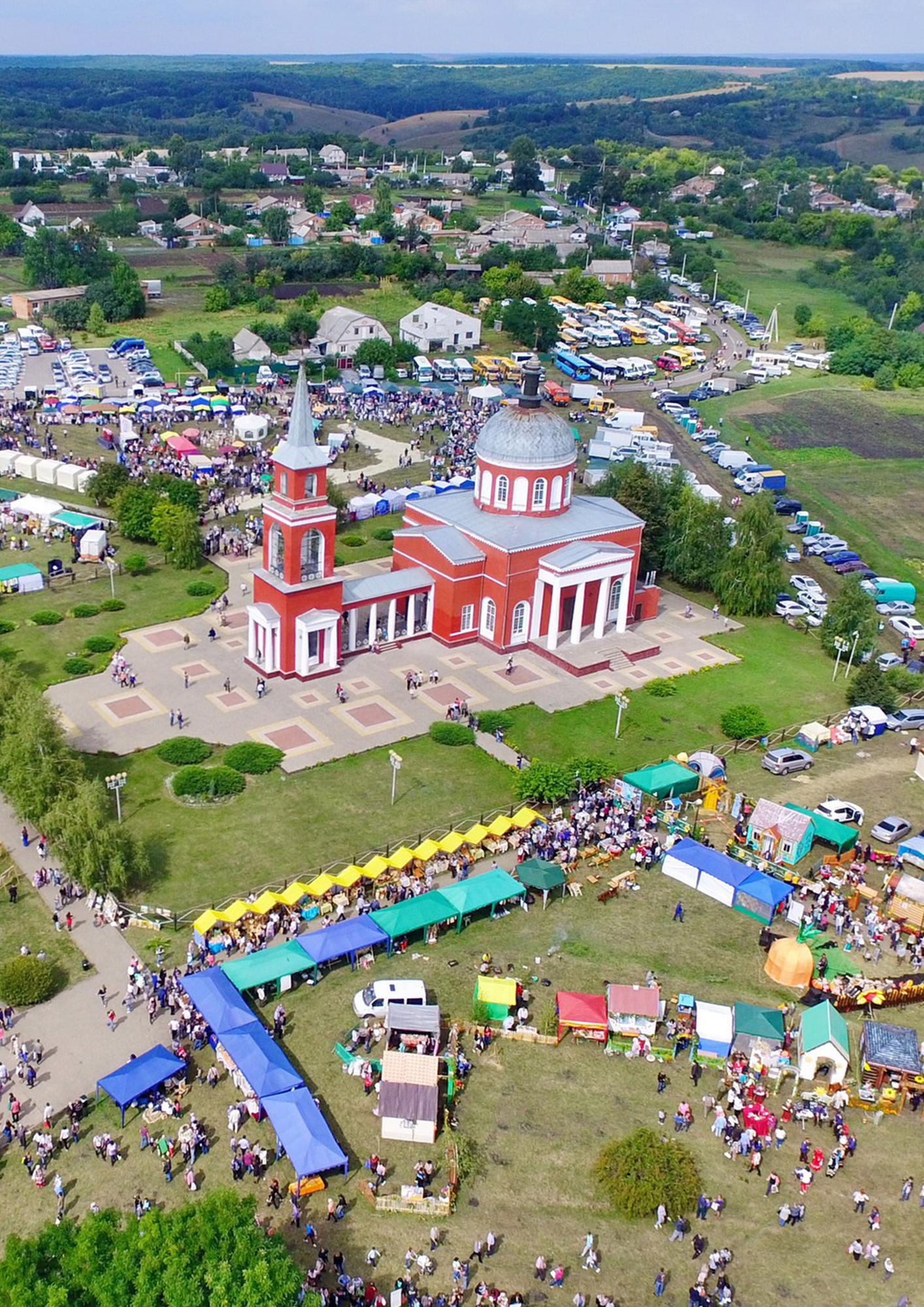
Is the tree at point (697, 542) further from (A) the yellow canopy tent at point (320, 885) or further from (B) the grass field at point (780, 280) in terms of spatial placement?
(B) the grass field at point (780, 280)

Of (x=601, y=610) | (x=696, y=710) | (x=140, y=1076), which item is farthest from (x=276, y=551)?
(x=140, y=1076)

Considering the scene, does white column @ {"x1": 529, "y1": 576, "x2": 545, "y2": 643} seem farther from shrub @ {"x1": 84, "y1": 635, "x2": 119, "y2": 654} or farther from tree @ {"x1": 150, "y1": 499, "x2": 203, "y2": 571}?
shrub @ {"x1": 84, "y1": 635, "x2": 119, "y2": 654}

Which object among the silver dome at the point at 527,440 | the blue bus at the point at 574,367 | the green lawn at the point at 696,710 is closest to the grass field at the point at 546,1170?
the green lawn at the point at 696,710

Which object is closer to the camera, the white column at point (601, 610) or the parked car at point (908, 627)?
the white column at point (601, 610)

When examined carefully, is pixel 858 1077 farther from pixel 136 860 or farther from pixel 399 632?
pixel 399 632

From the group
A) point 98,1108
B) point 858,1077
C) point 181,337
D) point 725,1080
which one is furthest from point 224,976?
point 181,337

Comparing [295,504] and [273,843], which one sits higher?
[295,504]
